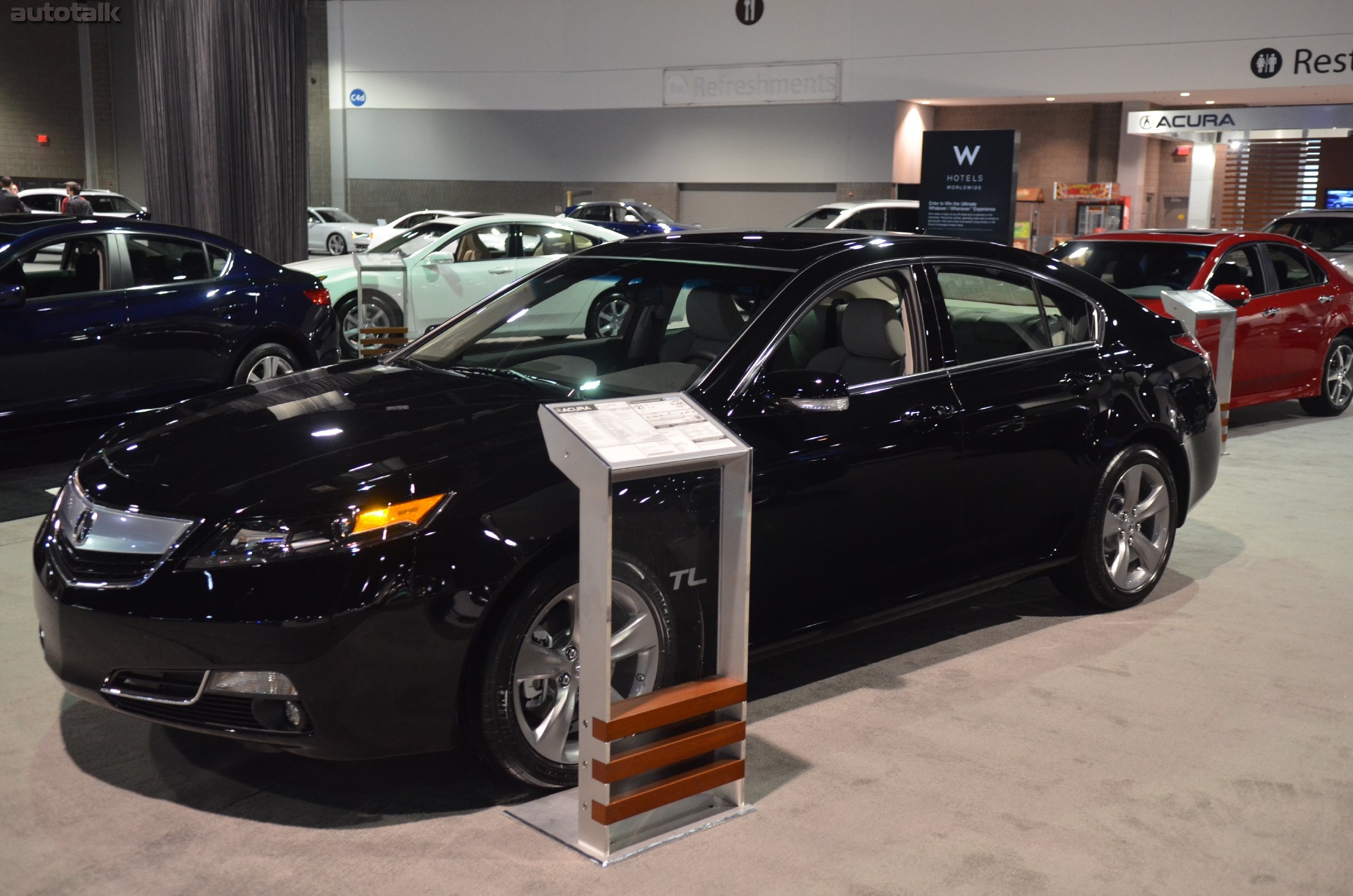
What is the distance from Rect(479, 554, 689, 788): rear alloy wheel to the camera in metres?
3.33

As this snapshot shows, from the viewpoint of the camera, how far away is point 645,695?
334 cm

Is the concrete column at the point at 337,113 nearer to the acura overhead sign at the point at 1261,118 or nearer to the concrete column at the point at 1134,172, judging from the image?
the concrete column at the point at 1134,172

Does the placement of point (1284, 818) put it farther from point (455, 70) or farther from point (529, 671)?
point (455, 70)

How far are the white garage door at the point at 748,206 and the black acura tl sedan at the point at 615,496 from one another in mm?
25792

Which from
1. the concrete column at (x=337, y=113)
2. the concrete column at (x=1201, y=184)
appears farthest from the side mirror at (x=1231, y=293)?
the concrete column at (x=337, y=113)

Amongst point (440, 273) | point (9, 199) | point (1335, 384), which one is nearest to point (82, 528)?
point (440, 273)

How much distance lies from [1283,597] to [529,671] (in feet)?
12.3

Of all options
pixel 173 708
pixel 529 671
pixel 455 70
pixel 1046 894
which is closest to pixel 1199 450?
pixel 1046 894

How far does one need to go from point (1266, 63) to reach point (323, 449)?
24.7 meters

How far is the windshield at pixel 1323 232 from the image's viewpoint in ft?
50.4

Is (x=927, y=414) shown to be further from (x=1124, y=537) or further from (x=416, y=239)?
(x=416, y=239)

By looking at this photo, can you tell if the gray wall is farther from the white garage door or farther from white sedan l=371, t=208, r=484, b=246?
→ white sedan l=371, t=208, r=484, b=246

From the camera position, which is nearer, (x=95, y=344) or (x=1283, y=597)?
(x=1283, y=597)

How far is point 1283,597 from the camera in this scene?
5625 millimetres
